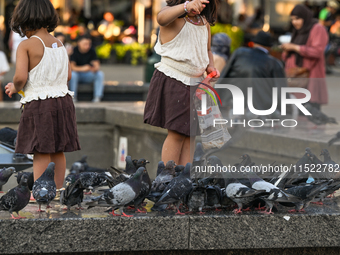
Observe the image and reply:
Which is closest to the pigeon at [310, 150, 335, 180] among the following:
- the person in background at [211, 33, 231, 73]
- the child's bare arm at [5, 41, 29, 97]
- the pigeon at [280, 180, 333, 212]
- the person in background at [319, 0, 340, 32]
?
the pigeon at [280, 180, 333, 212]

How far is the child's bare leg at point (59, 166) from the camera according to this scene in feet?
13.3

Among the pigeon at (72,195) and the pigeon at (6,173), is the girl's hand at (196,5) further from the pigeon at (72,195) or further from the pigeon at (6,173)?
the pigeon at (6,173)

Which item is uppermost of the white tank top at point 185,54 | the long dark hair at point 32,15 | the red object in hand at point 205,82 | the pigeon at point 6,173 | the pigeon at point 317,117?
the long dark hair at point 32,15

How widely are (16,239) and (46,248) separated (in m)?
0.19

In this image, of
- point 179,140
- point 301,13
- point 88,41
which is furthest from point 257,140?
point 88,41

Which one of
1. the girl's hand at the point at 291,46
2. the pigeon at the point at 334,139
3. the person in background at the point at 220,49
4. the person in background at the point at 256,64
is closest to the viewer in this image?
the pigeon at the point at 334,139

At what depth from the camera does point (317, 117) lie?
4809mm

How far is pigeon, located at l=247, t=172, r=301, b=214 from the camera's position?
140 inches

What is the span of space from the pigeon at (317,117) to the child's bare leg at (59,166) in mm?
1871

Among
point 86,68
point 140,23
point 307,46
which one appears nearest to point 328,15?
point 140,23

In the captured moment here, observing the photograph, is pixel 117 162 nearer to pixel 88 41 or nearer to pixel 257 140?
pixel 257 140

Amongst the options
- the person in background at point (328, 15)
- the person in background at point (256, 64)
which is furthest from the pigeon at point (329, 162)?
the person in background at point (328, 15)

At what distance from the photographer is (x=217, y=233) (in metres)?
3.57

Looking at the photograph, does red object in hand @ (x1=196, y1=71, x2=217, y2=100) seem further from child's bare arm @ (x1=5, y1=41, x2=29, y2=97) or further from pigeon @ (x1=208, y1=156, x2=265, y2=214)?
child's bare arm @ (x1=5, y1=41, x2=29, y2=97)
